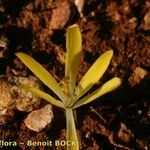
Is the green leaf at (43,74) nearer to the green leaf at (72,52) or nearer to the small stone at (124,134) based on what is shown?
the green leaf at (72,52)

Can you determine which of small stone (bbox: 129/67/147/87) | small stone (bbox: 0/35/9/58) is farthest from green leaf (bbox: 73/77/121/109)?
small stone (bbox: 0/35/9/58)

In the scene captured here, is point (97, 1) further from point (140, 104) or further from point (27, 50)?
point (140, 104)

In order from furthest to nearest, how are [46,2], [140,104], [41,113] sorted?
[46,2] → [140,104] → [41,113]

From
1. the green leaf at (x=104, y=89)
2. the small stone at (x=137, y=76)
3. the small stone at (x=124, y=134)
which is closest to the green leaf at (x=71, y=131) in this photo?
the green leaf at (x=104, y=89)

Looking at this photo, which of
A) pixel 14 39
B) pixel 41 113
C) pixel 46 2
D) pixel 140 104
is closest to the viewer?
pixel 41 113

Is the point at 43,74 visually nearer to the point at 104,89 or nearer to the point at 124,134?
the point at 104,89

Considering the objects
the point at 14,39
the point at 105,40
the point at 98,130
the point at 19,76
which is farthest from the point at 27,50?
the point at 98,130

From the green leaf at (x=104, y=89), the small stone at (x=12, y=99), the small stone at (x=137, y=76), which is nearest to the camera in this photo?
the green leaf at (x=104, y=89)
